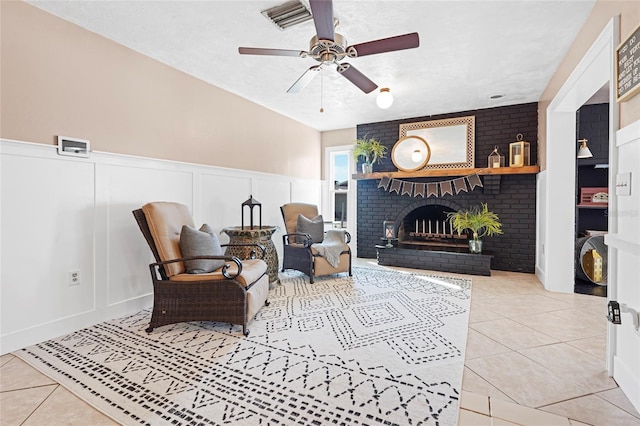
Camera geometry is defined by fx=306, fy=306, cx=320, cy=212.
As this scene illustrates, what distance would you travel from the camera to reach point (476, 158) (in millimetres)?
5125

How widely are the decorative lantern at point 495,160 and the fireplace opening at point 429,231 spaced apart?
39.7 inches

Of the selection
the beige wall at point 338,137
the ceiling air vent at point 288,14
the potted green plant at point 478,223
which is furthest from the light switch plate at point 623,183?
the beige wall at point 338,137

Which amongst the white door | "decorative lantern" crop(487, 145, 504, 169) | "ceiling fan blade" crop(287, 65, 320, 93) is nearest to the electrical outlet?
"ceiling fan blade" crop(287, 65, 320, 93)

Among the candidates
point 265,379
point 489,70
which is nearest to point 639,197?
point 265,379

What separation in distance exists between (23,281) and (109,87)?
182cm

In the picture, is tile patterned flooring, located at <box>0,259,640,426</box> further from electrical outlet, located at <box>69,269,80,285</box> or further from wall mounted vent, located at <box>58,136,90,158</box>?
wall mounted vent, located at <box>58,136,90,158</box>

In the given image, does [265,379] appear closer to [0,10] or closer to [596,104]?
[0,10]

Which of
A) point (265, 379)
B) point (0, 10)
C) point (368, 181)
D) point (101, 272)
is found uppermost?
point (0, 10)

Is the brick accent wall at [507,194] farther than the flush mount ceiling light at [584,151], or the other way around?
the brick accent wall at [507,194]

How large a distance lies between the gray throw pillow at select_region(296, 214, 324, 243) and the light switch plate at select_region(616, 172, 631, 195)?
3.40 m

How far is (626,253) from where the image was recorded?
70.1 inches

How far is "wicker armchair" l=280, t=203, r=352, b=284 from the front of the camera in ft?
13.6

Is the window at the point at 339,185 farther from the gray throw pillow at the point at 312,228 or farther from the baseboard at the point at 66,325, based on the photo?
the baseboard at the point at 66,325

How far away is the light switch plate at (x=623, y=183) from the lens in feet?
5.61
